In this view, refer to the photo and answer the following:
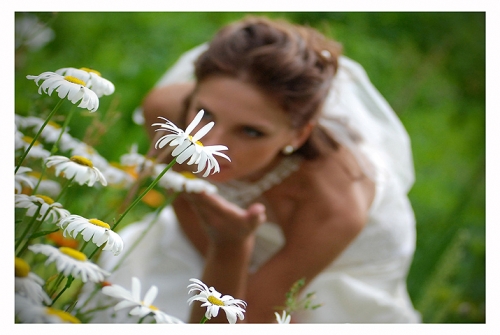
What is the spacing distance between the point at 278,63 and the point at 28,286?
469 mm

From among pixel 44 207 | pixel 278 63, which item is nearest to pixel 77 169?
pixel 44 207

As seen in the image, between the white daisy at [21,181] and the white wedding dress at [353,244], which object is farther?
the white wedding dress at [353,244]

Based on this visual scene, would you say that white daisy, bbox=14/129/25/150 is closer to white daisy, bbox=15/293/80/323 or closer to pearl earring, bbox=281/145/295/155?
white daisy, bbox=15/293/80/323

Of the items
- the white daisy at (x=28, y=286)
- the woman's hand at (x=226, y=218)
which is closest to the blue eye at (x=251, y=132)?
the woman's hand at (x=226, y=218)

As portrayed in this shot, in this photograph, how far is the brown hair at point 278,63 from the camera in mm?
754

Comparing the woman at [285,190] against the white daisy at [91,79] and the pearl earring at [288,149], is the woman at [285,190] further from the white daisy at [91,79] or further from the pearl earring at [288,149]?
the white daisy at [91,79]

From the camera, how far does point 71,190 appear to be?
0.72 meters

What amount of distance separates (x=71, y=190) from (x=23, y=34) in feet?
0.85

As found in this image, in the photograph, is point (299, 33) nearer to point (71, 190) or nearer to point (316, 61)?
point (316, 61)

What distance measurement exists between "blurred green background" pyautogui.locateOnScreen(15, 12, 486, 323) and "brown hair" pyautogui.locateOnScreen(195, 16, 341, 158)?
34 cm

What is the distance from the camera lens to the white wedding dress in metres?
0.92

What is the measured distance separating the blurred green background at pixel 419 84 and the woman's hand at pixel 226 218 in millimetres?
528

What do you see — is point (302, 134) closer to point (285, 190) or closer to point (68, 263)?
point (285, 190)
